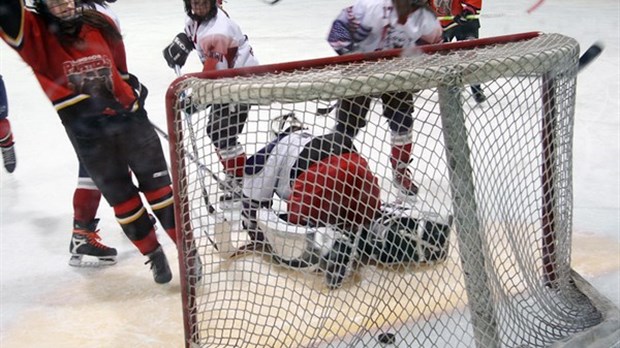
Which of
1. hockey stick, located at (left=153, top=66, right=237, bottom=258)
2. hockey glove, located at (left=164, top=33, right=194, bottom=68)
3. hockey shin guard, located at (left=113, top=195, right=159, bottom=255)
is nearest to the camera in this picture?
hockey stick, located at (left=153, top=66, right=237, bottom=258)

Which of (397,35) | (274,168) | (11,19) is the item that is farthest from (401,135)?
(11,19)

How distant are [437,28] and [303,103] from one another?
3.00 feet

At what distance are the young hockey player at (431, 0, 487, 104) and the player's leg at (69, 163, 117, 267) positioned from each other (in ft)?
4.16

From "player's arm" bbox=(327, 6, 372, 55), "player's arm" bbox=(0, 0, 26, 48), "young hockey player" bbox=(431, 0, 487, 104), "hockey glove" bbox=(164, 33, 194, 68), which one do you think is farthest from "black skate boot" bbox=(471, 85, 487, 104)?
"young hockey player" bbox=(431, 0, 487, 104)

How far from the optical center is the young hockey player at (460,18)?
278 cm

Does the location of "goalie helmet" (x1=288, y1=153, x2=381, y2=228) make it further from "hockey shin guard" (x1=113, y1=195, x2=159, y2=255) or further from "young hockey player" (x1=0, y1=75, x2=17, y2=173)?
"young hockey player" (x1=0, y1=75, x2=17, y2=173)

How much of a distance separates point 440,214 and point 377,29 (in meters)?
0.75

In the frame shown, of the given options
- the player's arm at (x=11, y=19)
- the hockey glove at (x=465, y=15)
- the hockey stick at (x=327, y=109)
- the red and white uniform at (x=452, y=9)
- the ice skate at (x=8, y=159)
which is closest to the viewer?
the hockey stick at (x=327, y=109)

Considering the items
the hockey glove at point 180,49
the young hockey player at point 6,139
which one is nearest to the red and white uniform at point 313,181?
the hockey glove at point 180,49

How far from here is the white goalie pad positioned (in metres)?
1.51

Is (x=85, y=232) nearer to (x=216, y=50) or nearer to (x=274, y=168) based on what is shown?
(x=216, y=50)

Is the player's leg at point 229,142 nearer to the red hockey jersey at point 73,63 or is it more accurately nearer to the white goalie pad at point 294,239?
the white goalie pad at point 294,239

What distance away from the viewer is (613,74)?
387 centimetres

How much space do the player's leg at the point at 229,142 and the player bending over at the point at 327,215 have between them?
3 centimetres
